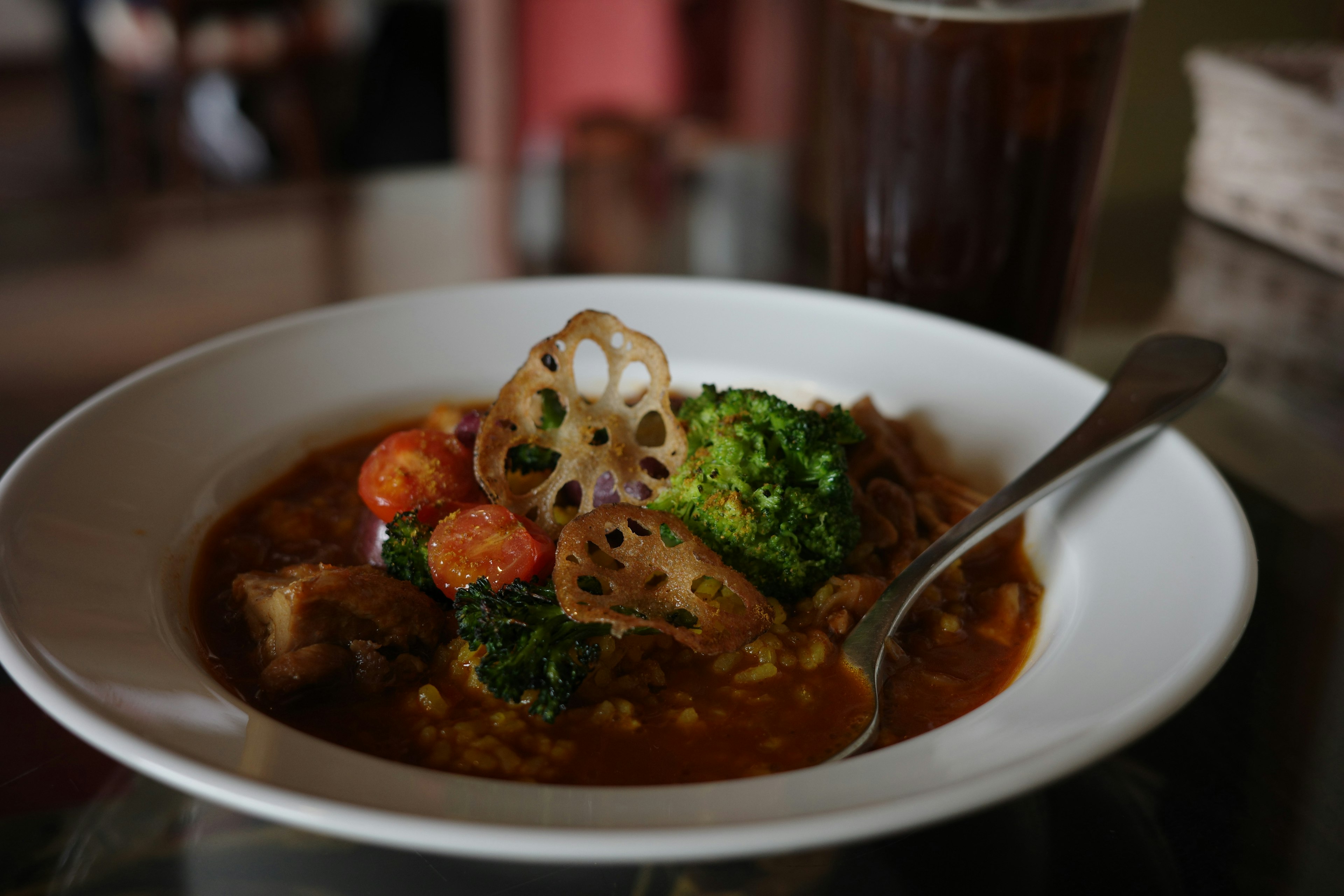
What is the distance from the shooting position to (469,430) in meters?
2.23

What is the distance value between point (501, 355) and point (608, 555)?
3.44 feet

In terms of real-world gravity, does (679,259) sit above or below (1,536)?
below

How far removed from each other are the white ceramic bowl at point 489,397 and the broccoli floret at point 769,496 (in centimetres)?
42

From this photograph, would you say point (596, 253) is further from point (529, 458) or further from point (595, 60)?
point (595, 60)

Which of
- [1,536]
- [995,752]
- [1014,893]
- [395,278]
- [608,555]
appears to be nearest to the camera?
[995,752]

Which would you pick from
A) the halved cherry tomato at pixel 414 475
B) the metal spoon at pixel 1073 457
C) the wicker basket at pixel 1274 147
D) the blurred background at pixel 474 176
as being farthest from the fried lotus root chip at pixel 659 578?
the wicker basket at pixel 1274 147

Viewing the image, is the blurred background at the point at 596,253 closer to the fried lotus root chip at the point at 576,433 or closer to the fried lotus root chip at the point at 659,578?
the fried lotus root chip at the point at 659,578

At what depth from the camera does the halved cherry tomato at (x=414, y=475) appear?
213 centimetres

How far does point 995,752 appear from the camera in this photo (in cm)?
138

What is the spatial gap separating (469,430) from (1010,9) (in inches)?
61.6

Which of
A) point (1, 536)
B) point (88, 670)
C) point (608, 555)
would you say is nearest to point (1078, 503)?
point (608, 555)

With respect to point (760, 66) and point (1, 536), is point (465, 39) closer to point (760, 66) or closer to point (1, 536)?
point (760, 66)

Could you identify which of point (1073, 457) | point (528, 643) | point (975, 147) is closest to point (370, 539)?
point (528, 643)

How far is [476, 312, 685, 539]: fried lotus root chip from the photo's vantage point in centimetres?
202
